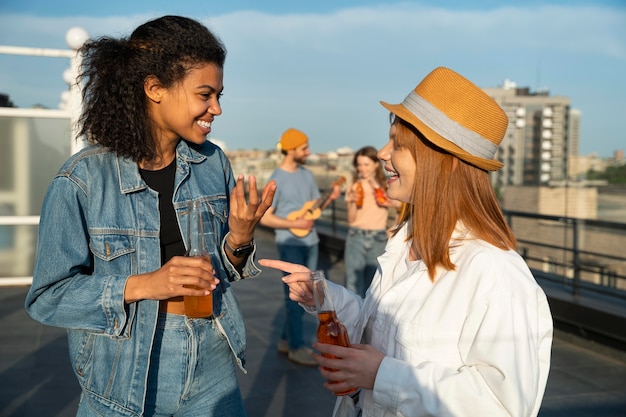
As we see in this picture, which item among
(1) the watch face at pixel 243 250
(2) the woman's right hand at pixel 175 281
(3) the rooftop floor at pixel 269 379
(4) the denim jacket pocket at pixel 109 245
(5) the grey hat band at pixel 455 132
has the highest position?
(5) the grey hat band at pixel 455 132

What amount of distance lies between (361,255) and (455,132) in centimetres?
583

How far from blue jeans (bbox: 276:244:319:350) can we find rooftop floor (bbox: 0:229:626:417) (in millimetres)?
228

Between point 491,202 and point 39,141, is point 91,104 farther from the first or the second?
point 39,141

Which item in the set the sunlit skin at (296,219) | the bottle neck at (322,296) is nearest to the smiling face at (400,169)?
the bottle neck at (322,296)

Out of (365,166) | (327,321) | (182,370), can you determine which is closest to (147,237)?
(182,370)

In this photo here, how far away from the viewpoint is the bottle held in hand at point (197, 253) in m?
2.53

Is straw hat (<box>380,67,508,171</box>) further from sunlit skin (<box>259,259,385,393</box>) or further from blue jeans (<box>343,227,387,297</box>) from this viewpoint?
blue jeans (<box>343,227,387,297</box>)

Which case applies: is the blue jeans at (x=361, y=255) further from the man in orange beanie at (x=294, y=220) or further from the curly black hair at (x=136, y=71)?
the curly black hair at (x=136, y=71)

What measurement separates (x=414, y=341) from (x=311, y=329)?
6454 mm

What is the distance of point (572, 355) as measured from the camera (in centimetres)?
766

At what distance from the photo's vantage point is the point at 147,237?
267 cm

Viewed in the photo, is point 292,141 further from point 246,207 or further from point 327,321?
point 327,321

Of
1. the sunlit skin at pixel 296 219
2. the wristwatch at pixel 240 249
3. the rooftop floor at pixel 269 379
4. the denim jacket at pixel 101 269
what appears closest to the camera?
the denim jacket at pixel 101 269

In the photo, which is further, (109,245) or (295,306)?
(295,306)
